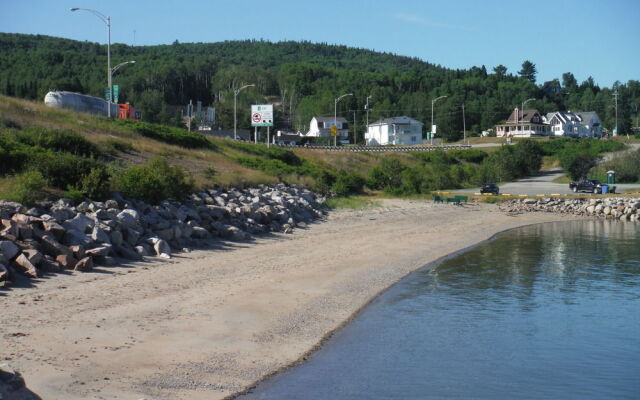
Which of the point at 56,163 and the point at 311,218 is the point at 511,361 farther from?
the point at 311,218

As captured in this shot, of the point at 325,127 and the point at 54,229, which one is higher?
the point at 325,127

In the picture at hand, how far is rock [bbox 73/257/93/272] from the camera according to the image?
52.7ft

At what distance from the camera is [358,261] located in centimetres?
2198

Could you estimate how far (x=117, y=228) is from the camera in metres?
18.8

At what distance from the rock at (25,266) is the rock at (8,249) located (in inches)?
6.7

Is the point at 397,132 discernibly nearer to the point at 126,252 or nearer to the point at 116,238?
the point at 116,238

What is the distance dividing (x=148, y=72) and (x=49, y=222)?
146m

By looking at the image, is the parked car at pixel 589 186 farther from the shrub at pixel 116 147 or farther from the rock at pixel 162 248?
the rock at pixel 162 248

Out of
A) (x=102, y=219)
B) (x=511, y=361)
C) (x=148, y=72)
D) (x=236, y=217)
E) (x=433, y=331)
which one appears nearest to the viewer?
(x=511, y=361)

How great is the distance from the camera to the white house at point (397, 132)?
122 metres

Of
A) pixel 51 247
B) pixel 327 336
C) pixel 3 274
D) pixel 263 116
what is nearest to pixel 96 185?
pixel 51 247

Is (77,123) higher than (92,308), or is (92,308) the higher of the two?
(77,123)

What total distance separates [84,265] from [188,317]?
4.40 meters

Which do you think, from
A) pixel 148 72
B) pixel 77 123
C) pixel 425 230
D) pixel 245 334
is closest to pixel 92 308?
pixel 245 334
